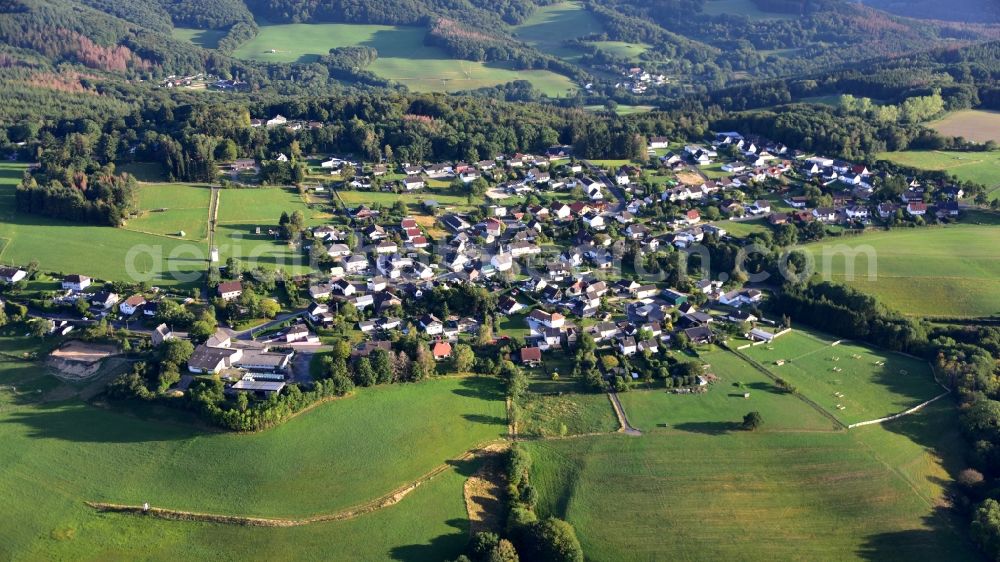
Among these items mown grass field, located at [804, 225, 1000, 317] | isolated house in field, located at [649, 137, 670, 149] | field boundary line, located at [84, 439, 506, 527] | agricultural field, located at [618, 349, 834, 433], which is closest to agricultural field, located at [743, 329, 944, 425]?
agricultural field, located at [618, 349, 834, 433]

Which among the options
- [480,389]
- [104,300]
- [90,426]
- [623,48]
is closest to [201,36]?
[623,48]

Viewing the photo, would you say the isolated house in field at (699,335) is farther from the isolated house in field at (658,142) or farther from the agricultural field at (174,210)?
the isolated house in field at (658,142)

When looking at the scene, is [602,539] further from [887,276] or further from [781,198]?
[781,198]

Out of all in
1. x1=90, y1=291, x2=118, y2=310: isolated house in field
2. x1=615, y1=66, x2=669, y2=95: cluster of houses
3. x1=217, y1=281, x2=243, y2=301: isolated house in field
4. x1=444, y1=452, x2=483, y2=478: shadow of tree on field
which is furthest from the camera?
x1=615, y1=66, x2=669, y2=95: cluster of houses

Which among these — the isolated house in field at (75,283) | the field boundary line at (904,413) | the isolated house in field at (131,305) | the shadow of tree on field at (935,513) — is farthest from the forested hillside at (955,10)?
the isolated house in field at (75,283)

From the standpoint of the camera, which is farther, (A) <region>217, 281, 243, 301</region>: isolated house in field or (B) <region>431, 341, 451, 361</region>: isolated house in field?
(A) <region>217, 281, 243, 301</region>: isolated house in field

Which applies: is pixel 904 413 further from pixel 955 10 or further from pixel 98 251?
pixel 955 10

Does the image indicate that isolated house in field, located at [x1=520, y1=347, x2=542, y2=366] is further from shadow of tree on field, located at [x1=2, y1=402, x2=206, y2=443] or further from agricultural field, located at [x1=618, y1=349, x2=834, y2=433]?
shadow of tree on field, located at [x1=2, y1=402, x2=206, y2=443]
